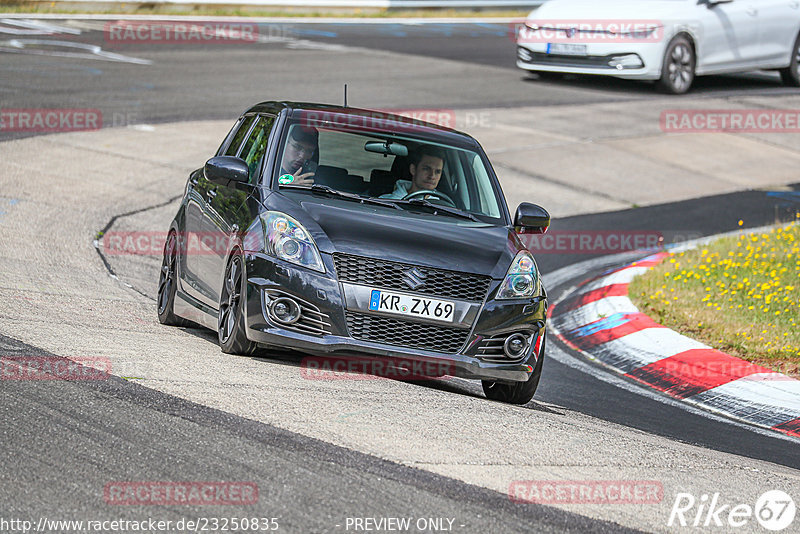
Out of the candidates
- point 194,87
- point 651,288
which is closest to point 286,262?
Answer: point 651,288

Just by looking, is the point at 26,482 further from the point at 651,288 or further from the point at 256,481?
the point at 651,288

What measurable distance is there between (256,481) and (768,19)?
18866 mm

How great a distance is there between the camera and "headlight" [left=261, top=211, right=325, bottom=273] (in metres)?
6.81

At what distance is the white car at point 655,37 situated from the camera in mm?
19625

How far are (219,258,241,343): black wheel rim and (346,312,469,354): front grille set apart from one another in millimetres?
753

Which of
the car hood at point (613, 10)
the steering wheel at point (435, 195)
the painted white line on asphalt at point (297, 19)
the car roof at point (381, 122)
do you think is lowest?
the painted white line on asphalt at point (297, 19)

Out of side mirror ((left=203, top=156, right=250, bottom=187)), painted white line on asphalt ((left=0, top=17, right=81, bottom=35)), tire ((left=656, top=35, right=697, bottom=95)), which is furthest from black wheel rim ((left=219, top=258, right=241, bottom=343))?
painted white line on asphalt ((left=0, top=17, right=81, bottom=35))

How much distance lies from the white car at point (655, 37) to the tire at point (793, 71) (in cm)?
84

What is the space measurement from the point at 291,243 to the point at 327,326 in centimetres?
53

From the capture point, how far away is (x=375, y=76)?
2145 cm
